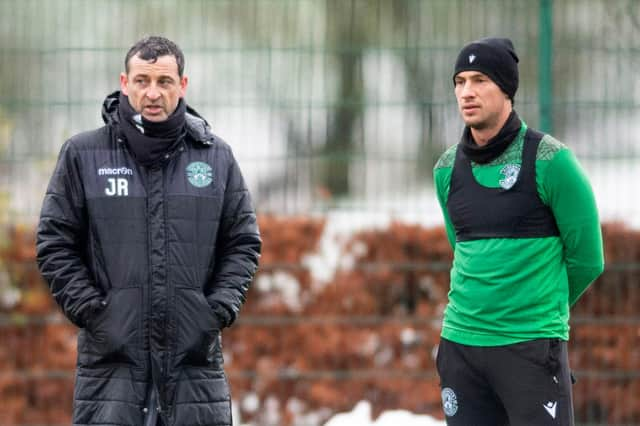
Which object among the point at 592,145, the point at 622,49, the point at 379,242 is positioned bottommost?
the point at 379,242

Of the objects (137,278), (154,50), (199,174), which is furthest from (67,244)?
(154,50)

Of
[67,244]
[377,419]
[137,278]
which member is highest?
[67,244]

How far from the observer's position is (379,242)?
7965mm

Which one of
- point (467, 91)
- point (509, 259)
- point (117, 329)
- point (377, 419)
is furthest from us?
point (377, 419)

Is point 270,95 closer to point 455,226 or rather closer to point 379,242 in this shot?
point 379,242

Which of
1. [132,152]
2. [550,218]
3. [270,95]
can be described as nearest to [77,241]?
[132,152]

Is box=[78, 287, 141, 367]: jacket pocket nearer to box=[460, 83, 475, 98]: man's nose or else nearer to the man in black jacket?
the man in black jacket

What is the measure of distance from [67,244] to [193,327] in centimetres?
55

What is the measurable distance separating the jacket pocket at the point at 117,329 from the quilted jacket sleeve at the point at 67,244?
0.17 feet

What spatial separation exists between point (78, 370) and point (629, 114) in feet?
13.5

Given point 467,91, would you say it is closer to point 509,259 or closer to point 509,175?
point 509,175

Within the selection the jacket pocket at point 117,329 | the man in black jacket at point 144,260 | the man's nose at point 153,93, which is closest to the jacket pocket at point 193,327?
Answer: the man in black jacket at point 144,260

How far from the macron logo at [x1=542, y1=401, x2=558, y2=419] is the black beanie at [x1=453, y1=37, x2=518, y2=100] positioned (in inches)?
46.0

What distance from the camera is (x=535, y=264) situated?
16.4 feet
